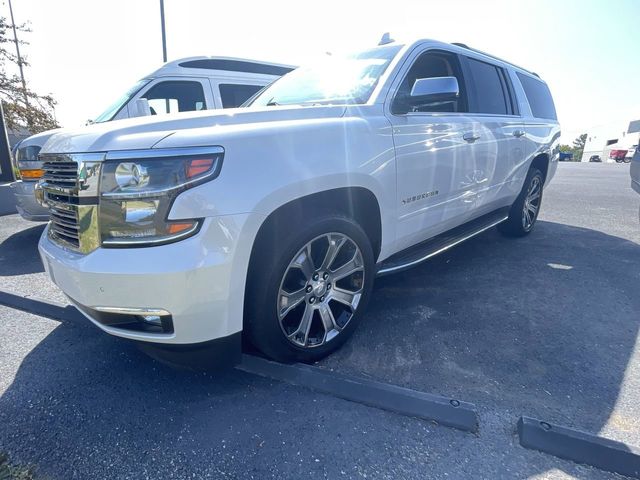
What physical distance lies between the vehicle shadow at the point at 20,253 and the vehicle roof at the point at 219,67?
2.81m

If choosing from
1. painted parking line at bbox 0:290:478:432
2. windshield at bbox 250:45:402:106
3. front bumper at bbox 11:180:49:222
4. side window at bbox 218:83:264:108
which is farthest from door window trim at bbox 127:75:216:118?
painted parking line at bbox 0:290:478:432

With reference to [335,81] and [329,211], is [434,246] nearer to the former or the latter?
[329,211]

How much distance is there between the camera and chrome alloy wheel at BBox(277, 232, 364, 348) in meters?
2.18

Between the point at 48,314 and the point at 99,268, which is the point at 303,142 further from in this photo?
the point at 48,314

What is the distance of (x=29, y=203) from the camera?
15.4ft

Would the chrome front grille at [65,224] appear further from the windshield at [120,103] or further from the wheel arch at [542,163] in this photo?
the wheel arch at [542,163]

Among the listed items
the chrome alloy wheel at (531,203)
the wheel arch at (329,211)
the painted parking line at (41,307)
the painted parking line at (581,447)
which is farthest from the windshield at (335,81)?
the chrome alloy wheel at (531,203)

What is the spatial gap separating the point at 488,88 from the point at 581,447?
333cm

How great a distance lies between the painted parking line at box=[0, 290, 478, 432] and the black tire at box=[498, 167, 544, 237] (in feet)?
11.8

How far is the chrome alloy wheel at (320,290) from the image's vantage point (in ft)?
7.14

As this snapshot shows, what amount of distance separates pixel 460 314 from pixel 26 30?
19.5m

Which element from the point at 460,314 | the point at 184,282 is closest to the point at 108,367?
the point at 184,282

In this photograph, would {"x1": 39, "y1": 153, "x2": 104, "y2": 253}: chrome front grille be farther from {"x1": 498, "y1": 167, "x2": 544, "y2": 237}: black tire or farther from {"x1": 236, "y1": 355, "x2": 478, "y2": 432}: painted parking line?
{"x1": 498, "y1": 167, "x2": 544, "y2": 237}: black tire

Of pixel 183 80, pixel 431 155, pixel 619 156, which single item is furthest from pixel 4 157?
pixel 619 156
